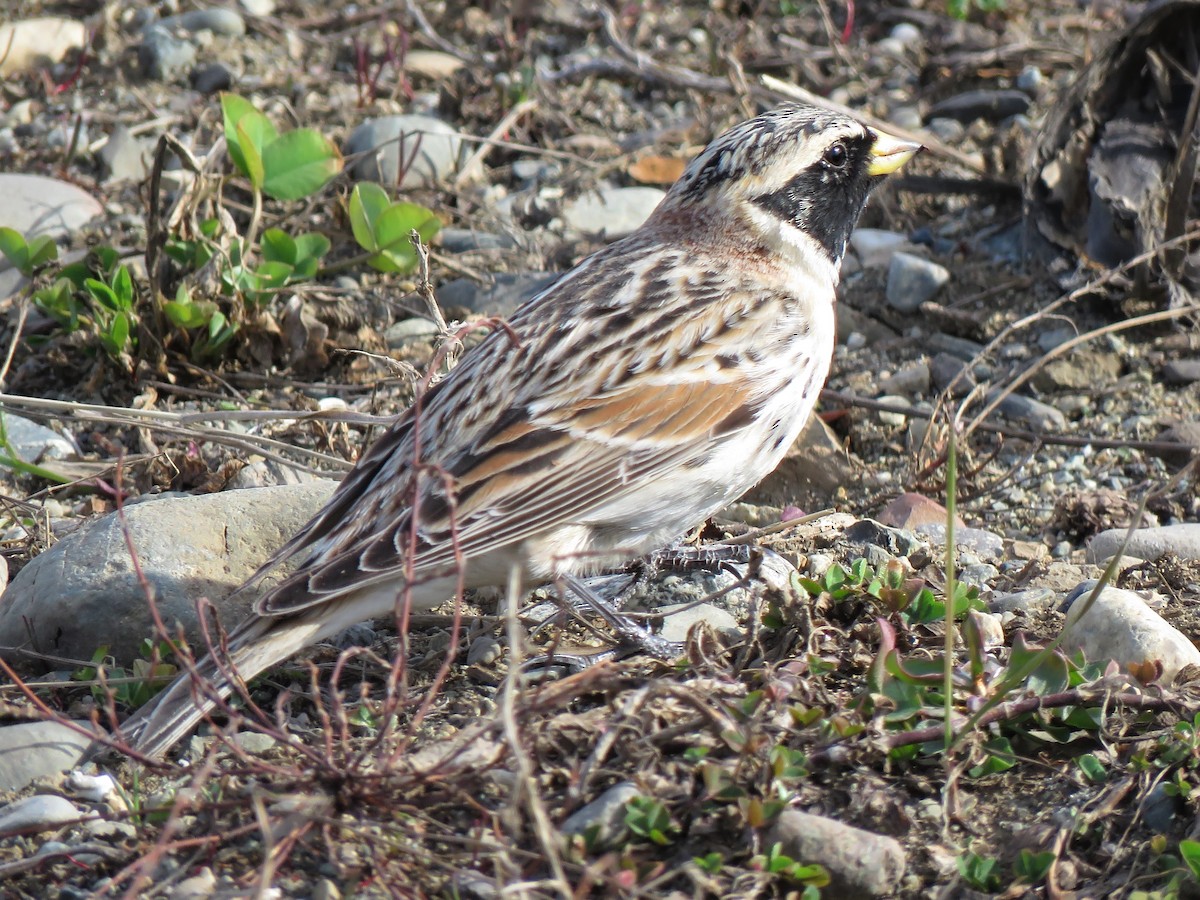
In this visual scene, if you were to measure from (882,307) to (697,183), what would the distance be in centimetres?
214

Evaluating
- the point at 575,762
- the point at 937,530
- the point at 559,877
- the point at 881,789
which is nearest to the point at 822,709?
the point at 881,789

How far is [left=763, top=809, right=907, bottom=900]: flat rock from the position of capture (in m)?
3.28

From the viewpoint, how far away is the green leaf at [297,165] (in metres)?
6.50

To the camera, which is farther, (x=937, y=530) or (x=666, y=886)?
(x=937, y=530)

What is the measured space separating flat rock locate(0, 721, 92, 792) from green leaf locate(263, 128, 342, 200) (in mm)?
3175

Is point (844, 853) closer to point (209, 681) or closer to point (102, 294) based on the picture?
point (209, 681)

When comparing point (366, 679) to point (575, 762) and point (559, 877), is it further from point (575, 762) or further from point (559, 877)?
point (559, 877)

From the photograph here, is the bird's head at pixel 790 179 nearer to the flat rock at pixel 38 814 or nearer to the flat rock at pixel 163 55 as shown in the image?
the flat rock at pixel 38 814

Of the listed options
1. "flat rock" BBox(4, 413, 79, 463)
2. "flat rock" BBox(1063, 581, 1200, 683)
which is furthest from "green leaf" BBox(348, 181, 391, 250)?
"flat rock" BBox(1063, 581, 1200, 683)

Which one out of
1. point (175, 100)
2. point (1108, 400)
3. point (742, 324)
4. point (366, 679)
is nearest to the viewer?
point (366, 679)

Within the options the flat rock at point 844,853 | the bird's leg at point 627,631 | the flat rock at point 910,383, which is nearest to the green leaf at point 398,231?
the flat rock at point 910,383

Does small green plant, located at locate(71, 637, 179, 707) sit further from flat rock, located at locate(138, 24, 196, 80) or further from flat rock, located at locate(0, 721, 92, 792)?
flat rock, located at locate(138, 24, 196, 80)

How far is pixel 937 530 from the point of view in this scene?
5238 mm

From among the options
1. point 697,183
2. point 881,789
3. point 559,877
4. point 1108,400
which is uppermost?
point 697,183
